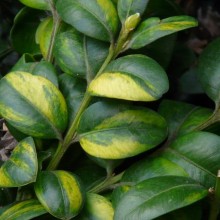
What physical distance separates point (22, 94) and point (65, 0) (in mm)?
196

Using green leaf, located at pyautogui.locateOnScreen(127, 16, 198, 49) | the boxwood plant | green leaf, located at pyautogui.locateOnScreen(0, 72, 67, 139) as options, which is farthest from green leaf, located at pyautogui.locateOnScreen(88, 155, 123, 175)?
green leaf, located at pyautogui.locateOnScreen(127, 16, 198, 49)

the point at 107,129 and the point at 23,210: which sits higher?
the point at 107,129

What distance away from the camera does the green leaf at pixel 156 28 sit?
80 centimetres

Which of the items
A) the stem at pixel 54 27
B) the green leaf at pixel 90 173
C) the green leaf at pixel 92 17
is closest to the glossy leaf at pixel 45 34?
the stem at pixel 54 27

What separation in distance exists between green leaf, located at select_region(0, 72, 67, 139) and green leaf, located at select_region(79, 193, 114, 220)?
144 mm

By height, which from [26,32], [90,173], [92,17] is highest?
[92,17]

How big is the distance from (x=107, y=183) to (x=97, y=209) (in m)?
0.09

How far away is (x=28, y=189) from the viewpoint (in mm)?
870

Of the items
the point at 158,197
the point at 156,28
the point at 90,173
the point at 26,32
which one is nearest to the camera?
the point at 158,197

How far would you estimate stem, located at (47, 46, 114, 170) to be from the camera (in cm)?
87

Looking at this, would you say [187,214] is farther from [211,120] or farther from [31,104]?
[31,104]

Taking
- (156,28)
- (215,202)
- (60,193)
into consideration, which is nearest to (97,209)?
(60,193)

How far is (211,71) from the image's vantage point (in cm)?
89

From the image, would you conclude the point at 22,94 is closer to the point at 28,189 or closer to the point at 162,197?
the point at 28,189
